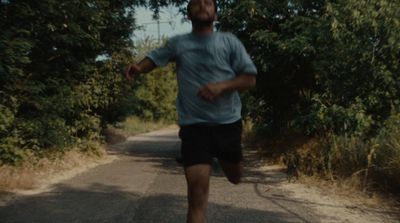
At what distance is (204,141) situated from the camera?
448 cm

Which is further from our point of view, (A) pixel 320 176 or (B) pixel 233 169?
(A) pixel 320 176

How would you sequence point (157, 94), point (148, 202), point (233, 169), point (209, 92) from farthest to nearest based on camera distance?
point (157, 94) → point (148, 202) → point (233, 169) → point (209, 92)

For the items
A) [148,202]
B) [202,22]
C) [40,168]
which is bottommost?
[148,202]

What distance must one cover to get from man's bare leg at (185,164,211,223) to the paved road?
7.93ft

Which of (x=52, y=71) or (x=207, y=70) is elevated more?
(x=52, y=71)

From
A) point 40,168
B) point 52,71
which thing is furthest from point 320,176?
point 52,71

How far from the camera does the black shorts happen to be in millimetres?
4465

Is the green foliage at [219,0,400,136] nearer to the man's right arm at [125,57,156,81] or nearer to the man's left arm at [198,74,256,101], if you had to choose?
the man's left arm at [198,74,256,101]

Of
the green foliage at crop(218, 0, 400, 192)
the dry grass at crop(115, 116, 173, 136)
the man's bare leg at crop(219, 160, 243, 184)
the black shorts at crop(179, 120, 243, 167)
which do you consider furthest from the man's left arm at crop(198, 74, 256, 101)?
the dry grass at crop(115, 116, 173, 136)

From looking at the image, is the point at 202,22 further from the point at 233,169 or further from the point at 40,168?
the point at 40,168

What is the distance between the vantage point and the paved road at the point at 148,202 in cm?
706

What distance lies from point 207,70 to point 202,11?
435 mm

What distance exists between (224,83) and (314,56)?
7.94 m

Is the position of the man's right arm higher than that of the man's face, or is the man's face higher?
the man's face
